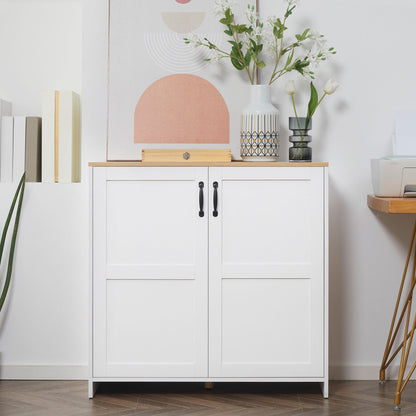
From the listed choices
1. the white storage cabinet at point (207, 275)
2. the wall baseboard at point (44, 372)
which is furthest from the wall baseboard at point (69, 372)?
the white storage cabinet at point (207, 275)

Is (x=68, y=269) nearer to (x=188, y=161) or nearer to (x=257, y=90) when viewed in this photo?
(x=188, y=161)

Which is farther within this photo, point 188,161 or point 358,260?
point 358,260

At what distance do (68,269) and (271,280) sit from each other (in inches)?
42.8

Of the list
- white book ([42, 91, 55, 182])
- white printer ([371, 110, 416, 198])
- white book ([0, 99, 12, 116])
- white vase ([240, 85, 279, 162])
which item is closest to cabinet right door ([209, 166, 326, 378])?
white vase ([240, 85, 279, 162])

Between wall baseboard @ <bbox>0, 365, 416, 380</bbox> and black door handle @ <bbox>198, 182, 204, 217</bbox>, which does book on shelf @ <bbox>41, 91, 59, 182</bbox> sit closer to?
black door handle @ <bbox>198, 182, 204, 217</bbox>

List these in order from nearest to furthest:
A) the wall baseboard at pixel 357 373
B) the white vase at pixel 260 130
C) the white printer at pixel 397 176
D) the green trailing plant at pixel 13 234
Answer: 1. the white printer at pixel 397 176
2. the white vase at pixel 260 130
3. the green trailing plant at pixel 13 234
4. the wall baseboard at pixel 357 373

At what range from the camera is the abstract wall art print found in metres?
3.10

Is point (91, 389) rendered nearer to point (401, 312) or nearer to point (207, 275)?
point (207, 275)

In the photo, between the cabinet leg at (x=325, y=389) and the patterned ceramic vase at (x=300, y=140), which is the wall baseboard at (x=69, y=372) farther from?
the patterned ceramic vase at (x=300, y=140)

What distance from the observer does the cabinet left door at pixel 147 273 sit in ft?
Result: 9.12

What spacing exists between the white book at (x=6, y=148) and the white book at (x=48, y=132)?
0.18m

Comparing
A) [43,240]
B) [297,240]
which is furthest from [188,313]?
[43,240]

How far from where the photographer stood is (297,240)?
2.78m

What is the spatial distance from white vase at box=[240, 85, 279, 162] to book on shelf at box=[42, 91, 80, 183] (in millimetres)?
900
